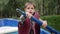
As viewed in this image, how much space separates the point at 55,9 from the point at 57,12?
17.7 inches

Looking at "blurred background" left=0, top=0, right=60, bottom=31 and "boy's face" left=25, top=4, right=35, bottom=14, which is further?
"blurred background" left=0, top=0, right=60, bottom=31

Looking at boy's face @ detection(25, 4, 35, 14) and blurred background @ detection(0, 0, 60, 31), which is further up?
boy's face @ detection(25, 4, 35, 14)

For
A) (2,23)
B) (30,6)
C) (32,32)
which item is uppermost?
(30,6)

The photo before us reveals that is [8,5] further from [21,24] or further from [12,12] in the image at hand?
[21,24]

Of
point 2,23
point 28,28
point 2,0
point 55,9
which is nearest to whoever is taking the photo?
point 28,28

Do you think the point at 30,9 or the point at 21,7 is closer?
the point at 30,9

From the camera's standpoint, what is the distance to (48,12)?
1058 cm

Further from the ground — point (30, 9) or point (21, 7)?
point (30, 9)

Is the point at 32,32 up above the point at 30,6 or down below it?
below

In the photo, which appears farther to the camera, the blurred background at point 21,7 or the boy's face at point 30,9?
the blurred background at point 21,7

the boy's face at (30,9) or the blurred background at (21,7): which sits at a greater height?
the boy's face at (30,9)

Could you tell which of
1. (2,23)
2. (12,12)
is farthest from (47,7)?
(2,23)

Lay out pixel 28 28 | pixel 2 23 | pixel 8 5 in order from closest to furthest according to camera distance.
→ 1. pixel 28 28
2. pixel 2 23
3. pixel 8 5

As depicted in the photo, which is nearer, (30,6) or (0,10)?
(30,6)
